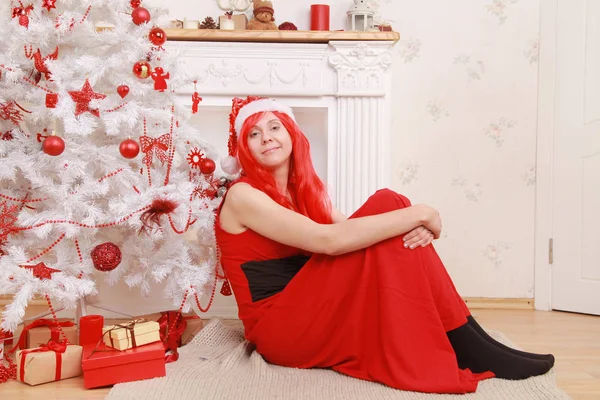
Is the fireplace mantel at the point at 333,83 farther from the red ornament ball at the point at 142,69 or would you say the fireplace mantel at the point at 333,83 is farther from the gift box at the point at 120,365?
the gift box at the point at 120,365

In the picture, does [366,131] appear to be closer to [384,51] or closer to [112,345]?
[384,51]

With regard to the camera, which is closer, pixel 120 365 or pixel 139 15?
pixel 120 365

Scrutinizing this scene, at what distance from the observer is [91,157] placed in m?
2.07

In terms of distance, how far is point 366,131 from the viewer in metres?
2.92

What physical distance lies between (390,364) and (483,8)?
7.00 ft

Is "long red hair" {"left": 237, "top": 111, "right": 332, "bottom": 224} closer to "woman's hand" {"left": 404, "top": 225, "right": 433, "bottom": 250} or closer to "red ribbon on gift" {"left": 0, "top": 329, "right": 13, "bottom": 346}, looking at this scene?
"woman's hand" {"left": 404, "top": 225, "right": 433, "bottom": 250}

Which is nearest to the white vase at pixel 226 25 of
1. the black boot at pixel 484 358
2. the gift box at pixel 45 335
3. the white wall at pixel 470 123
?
the white wall at pixel 470 123

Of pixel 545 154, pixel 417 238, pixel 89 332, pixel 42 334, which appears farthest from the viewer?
pixel 545 154

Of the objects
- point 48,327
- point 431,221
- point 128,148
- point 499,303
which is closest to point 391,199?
point 431,221

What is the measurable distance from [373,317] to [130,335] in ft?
2.37

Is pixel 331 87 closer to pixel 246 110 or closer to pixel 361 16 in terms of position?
pixel 361 16

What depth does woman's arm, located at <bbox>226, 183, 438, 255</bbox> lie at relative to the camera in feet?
5.63

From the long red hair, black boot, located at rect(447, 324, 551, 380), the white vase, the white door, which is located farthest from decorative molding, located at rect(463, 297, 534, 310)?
the white vase

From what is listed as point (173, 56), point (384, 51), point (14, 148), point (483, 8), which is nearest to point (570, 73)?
point (483, 8)
